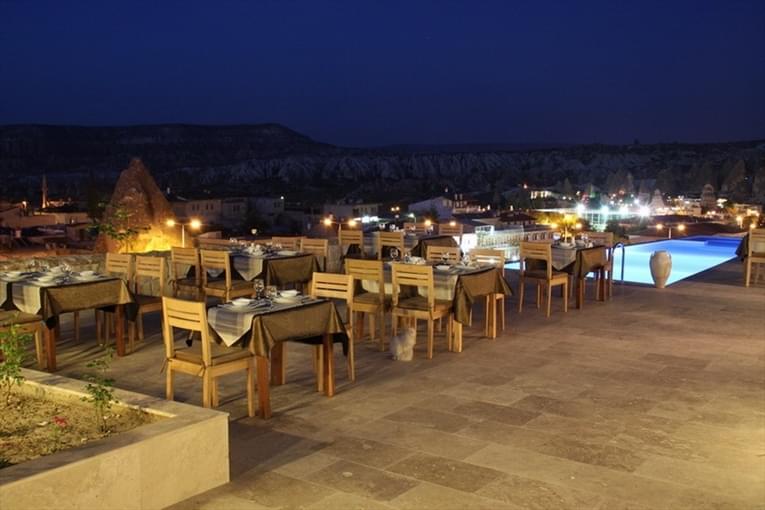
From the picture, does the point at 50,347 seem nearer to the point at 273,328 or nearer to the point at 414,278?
the point at 273,328

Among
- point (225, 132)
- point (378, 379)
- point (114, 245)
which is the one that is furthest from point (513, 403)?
point (225, 132)

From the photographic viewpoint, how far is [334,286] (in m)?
6.15

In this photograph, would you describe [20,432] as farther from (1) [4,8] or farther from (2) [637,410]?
(1) [4,8]

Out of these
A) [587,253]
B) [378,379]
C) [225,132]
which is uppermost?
[225,132]

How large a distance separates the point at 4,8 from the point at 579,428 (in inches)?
3091

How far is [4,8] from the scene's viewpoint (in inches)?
2771

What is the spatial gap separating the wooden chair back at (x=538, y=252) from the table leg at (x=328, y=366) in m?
3.99

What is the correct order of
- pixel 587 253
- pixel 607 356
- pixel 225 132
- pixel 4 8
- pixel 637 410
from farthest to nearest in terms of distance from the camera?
pixel 225 132, pixel 4 8, pixel 587 253, pixel 607 356, pixel 637 410

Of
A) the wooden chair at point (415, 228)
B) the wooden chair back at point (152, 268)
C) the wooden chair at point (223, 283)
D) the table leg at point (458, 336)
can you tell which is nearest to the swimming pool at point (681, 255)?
the wooden chair at point (415, 228)

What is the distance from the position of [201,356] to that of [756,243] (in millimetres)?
9132

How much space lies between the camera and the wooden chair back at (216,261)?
26.4ft

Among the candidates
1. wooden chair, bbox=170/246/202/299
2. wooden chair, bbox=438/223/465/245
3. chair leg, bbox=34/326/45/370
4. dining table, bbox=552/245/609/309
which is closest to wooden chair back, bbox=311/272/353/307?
chair leg, bbox=34/326/45/370

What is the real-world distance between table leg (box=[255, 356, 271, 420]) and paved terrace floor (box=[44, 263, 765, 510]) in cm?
9

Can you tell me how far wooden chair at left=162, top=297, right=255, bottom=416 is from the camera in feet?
16.0
